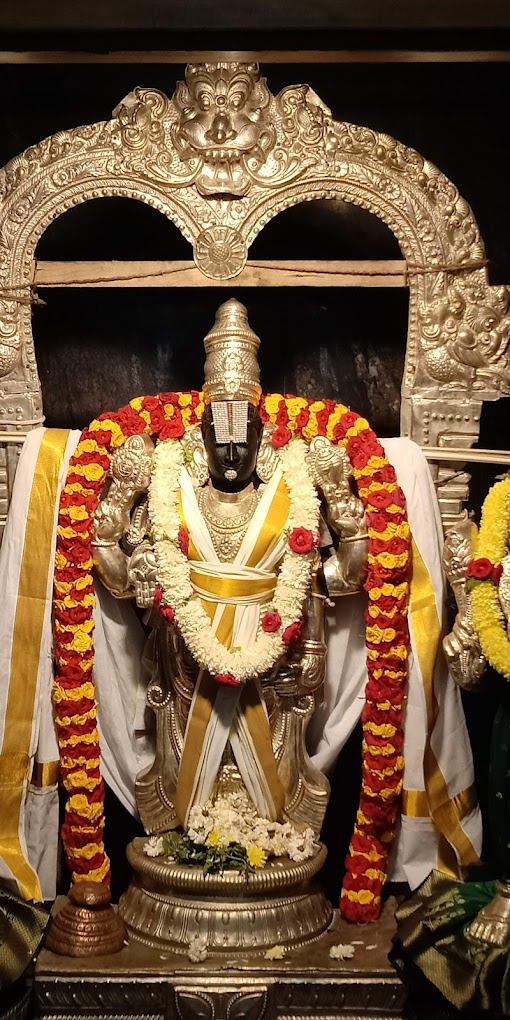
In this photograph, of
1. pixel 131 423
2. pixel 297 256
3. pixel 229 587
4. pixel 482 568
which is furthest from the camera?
pixel 297 256

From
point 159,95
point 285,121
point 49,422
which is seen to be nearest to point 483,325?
point 285,121

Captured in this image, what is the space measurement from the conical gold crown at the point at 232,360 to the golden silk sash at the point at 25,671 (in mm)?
687

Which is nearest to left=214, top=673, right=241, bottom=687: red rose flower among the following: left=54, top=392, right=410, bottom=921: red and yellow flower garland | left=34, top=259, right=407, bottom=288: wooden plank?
left=54, top=392, right=410, bottom=921: red and yellow flower garland

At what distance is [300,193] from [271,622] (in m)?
1.61

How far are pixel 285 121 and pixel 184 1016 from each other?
3140mm

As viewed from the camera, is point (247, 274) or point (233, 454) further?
point (247, 274)

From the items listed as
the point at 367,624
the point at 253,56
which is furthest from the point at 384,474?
the point at 253,56

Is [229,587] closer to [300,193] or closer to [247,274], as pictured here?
[247,274]

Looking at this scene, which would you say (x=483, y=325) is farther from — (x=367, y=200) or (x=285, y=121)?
(x=285, y=121)

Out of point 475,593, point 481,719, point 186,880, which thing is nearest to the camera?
point 475,593

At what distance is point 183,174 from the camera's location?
4984 millimetres

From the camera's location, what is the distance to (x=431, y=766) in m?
4.86

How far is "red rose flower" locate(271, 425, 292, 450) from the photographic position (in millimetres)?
4797

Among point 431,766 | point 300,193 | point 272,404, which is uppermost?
point 300,193
